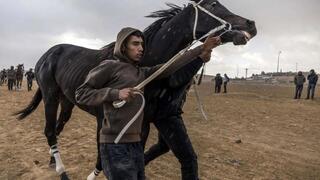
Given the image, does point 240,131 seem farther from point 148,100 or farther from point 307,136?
point 148,100

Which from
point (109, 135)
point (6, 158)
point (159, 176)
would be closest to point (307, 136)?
point (159, 176)

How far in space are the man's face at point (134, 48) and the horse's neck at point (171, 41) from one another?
99cm

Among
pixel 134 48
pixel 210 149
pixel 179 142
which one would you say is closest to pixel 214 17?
pixel 134 48

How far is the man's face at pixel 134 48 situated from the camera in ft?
11.5

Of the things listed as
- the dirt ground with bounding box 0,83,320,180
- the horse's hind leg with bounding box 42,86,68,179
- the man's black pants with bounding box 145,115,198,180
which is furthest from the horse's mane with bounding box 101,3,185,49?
the dirt ground with bounding box 0,83,320,180

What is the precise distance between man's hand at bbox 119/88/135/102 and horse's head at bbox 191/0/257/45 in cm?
122

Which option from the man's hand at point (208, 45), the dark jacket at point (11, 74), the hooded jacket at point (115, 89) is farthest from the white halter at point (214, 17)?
the dark jacket at point (11, 74)

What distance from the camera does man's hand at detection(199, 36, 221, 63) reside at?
364cm

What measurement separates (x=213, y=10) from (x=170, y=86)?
34.0 inches

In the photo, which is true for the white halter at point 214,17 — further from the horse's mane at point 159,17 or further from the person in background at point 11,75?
the person in background at point 11,75

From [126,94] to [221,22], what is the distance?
1.45 meters

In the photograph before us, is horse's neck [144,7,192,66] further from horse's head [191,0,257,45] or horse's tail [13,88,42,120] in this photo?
horse's tail [13,88,42,120]

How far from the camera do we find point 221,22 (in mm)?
4266

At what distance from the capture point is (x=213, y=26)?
172 inches
